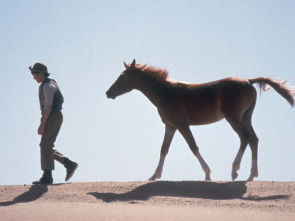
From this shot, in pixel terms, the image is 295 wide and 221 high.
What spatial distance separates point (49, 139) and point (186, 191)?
301cm

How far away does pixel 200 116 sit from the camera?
965 centimetres

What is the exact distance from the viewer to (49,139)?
9.27 metres

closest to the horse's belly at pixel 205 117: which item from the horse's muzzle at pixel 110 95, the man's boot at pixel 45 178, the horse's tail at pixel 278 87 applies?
the horse's tail at pixel 278 87

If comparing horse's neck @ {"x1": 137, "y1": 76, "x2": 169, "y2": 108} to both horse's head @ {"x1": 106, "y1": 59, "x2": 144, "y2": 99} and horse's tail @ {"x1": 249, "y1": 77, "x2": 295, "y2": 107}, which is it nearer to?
horse's head @ {"x1": 106, "y1": 59, "x2": 144, "y2": 99}

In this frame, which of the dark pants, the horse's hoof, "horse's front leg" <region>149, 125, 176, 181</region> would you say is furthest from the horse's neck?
the horse's hoof

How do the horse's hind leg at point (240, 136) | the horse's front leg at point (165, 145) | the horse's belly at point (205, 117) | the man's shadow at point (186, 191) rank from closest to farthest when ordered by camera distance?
the man's shadow at point (186, 191) → the horse's hind leg at point (240, 136) → the horse's belly at point (205, 117) → the horse's front leg at point (165, 145)

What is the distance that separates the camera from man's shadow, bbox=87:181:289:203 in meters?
7.69

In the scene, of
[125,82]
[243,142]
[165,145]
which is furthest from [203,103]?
[125,82]

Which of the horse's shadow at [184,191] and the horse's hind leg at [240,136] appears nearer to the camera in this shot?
the horse's shadow at [184,191]

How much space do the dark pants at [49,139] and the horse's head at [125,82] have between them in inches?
61.7

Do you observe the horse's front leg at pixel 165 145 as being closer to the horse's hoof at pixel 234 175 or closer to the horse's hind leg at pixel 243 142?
the horse's hind leg at pixel 243 142

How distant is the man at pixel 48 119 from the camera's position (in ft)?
29.9

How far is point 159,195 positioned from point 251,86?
3304mm

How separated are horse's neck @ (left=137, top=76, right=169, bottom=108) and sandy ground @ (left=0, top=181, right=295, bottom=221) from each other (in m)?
2.04
